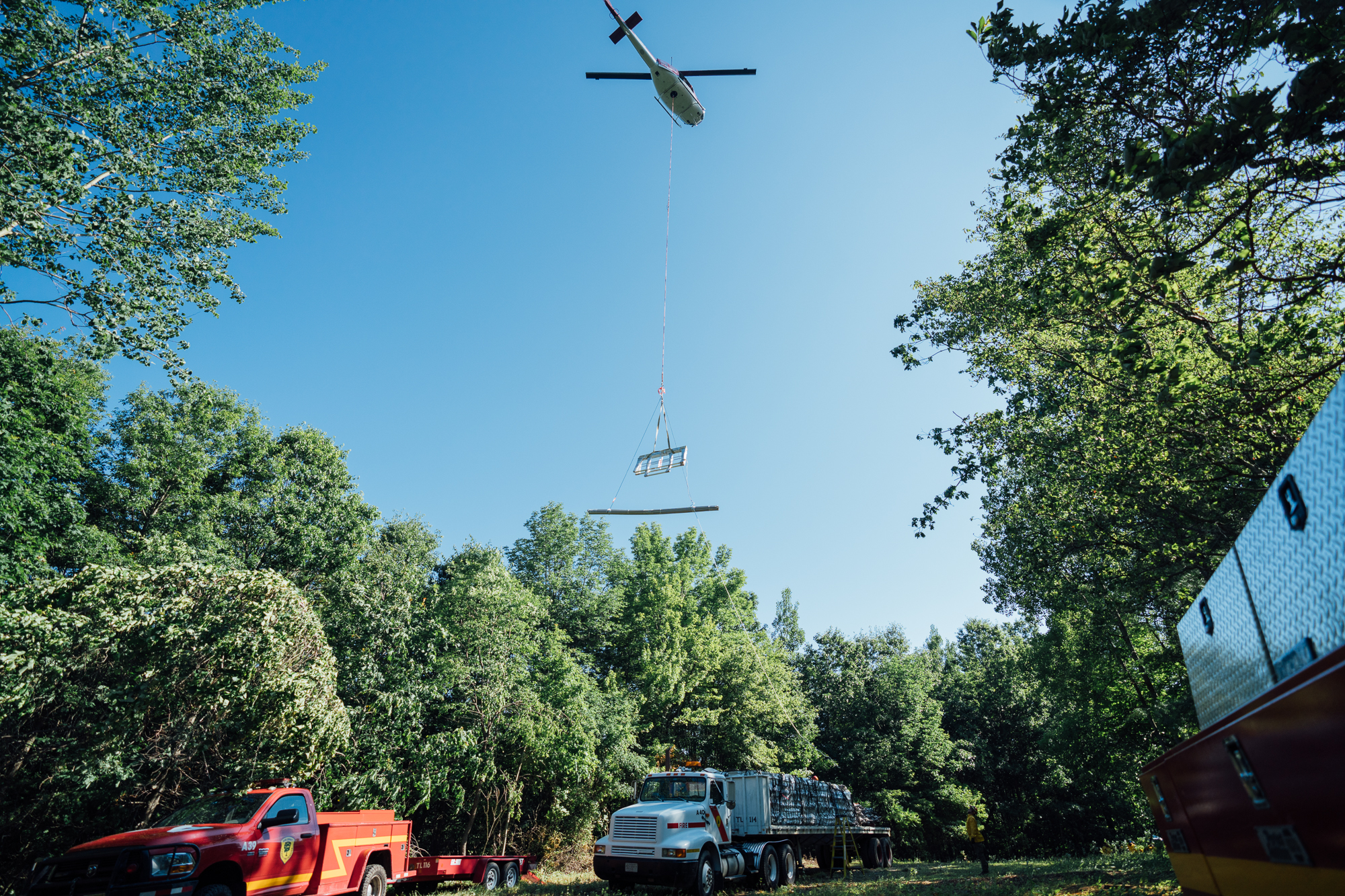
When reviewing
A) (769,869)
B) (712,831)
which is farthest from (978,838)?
(712,831)

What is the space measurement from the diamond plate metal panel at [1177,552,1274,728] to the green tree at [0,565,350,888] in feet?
47.5

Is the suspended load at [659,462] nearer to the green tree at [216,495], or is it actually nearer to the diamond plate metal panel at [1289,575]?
the diamond plate metal panel at [1289,575]

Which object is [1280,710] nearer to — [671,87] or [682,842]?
[682,842]

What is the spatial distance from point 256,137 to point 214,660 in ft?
38.4

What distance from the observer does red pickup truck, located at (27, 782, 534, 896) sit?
740cm

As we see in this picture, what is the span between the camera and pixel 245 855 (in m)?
8.52

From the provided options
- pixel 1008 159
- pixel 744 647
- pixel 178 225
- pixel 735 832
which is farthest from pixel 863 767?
pixel 178 225

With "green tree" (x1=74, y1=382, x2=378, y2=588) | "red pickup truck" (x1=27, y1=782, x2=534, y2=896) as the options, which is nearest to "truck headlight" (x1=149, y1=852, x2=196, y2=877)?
"red pickup truck" (x1=27, y1=782, x2=534, y2=896)

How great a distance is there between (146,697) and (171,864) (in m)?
6.98

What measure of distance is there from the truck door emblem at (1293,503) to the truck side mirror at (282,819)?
37.8 feet

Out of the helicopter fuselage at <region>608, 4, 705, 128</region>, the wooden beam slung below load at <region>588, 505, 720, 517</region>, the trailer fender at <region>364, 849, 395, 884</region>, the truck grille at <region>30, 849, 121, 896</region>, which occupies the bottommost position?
the trailer fender at <region>364, 849, 395, 884</region>

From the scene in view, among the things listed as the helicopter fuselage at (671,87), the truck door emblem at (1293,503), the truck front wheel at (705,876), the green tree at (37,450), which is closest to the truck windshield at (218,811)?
the truck front wheel at (705,876)

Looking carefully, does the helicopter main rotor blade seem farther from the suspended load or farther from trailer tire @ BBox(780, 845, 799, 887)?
trailer tire @ BBox(780, 845, 799, 887)

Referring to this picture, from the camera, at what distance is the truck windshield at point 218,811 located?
29.2 feet
